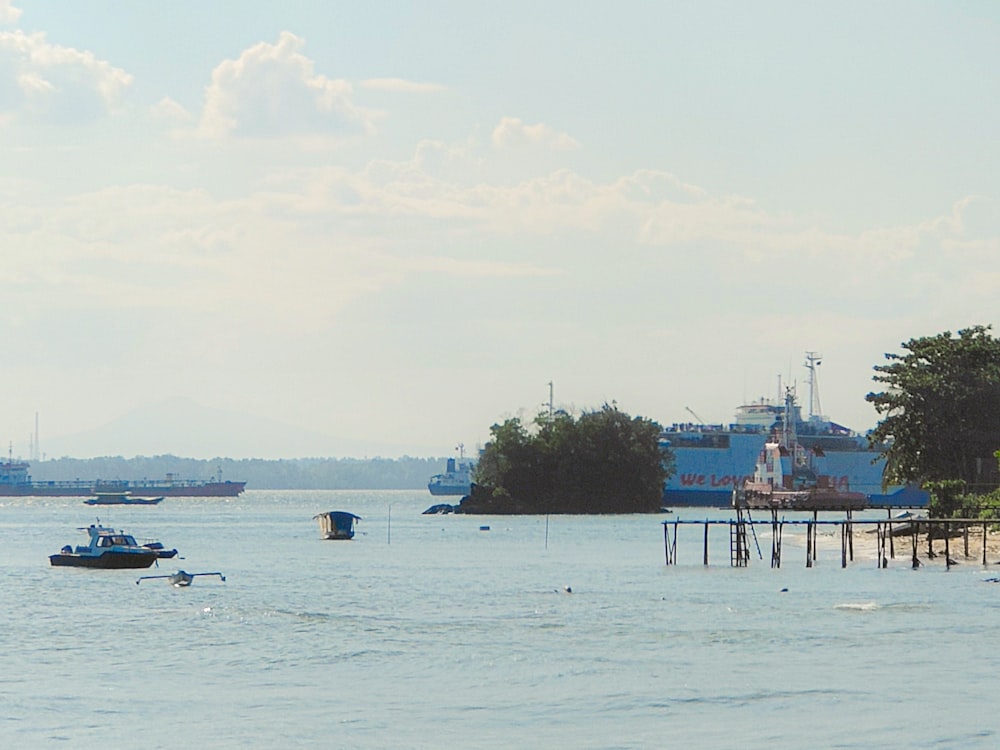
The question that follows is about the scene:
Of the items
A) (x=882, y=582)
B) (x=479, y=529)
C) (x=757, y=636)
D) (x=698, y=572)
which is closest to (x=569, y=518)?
(x=479, y=529)

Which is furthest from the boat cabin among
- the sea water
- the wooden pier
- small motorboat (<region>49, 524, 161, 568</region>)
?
the sea water

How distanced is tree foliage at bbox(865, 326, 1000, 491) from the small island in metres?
74.7

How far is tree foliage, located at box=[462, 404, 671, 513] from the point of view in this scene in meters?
186

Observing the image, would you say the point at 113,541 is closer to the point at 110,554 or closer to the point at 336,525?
the point at 110,554

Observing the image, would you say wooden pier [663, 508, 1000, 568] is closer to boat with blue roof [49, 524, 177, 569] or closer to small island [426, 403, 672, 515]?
boat with blue roof [49, 524, 177, 569]

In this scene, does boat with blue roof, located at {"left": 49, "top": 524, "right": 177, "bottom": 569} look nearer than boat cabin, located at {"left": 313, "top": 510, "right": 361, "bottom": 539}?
Yes

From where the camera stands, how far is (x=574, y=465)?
186m

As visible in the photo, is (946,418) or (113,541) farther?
(946,418)

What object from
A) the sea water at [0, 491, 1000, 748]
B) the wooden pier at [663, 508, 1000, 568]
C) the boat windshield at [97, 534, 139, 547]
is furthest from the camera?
the boat windshield at [97, 534, 139, 547]

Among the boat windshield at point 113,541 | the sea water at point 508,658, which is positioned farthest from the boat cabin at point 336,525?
the boat windshield at point 113,541

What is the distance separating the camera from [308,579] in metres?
78.4

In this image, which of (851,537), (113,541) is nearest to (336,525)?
(113,541)

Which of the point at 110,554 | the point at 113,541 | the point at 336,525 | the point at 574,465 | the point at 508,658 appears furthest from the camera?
the point at 574,465

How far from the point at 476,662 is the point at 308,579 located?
118ft
